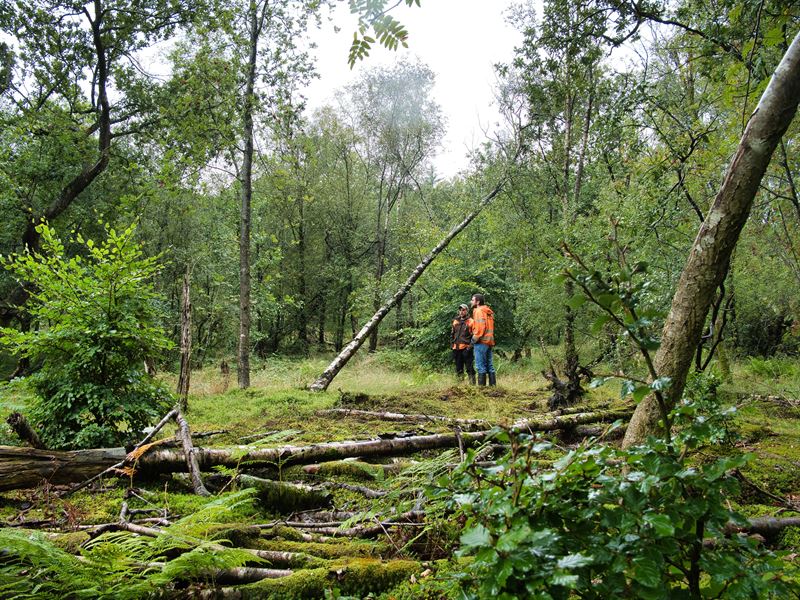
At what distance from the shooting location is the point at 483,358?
37.3 ft

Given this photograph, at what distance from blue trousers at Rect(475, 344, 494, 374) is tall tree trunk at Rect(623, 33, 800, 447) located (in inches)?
340

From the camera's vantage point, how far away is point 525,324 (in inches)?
640

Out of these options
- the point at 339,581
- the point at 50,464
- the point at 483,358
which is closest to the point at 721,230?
the point at 339,581

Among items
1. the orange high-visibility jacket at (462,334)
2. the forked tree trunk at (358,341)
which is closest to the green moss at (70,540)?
the forked tree trunk at (358,341)

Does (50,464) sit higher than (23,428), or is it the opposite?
(23,428)

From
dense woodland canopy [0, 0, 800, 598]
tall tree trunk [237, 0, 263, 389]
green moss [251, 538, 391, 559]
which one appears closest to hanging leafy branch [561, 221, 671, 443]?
dense woodland canopy [0, 0, 800, 598]

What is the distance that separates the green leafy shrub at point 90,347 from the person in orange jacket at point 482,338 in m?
7.59

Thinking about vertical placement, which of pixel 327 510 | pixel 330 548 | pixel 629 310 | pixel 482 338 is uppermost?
pixel 629 310

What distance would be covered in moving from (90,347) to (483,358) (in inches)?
334

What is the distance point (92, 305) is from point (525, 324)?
1371cm

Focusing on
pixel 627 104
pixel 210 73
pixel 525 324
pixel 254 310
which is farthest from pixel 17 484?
pixel 254 310

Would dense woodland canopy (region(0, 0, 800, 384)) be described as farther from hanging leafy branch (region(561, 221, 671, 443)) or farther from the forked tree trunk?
the forked tree trunk

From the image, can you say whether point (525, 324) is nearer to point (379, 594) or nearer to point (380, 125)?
point (379, 594)

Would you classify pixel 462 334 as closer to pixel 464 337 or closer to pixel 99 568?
pixel 464 337
